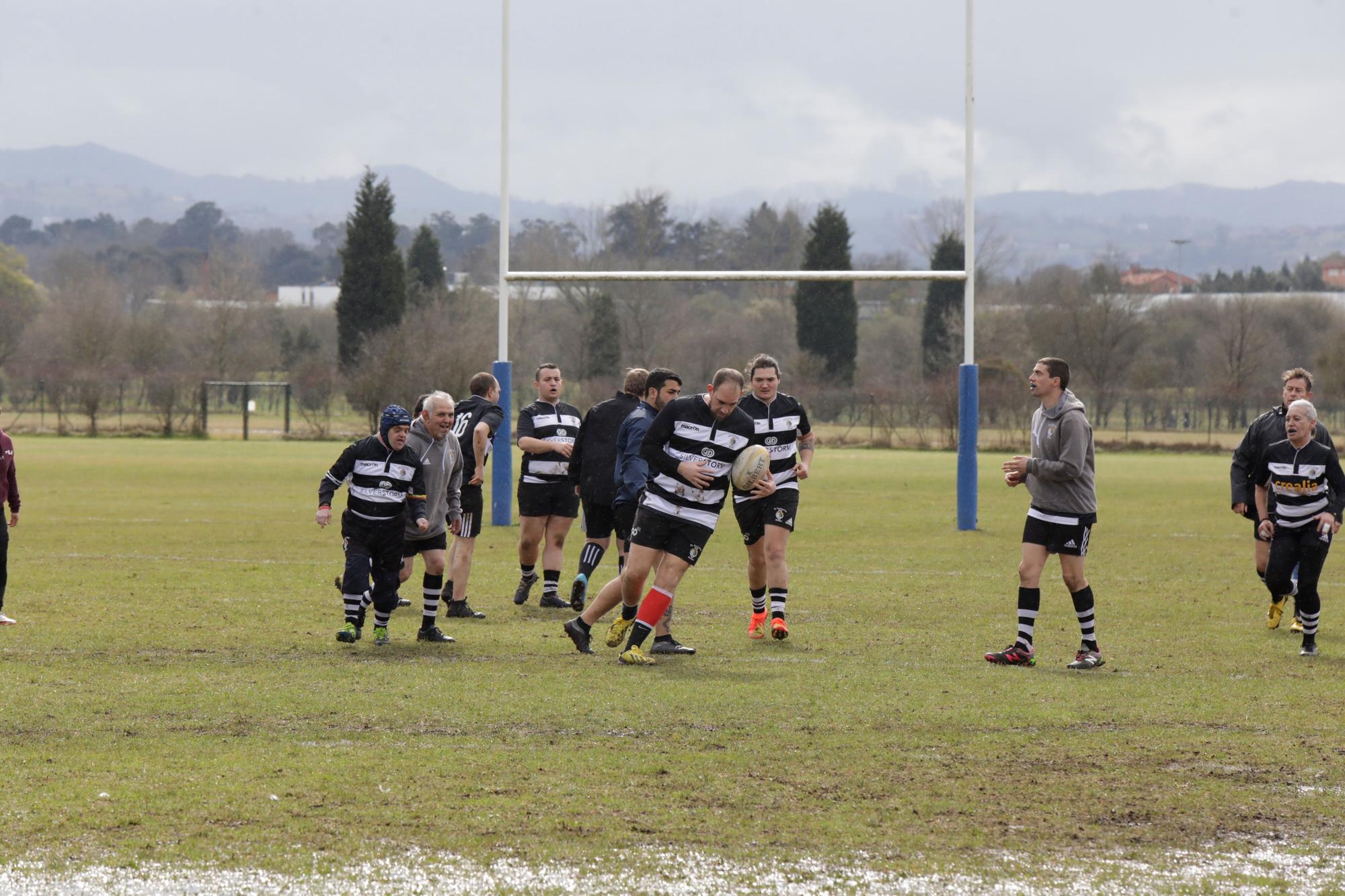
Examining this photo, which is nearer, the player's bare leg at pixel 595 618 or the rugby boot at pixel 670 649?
the player's bare leg at pixel 595 618

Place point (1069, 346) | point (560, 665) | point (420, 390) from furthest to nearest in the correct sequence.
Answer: point (1069, 346) → point (420, 390) → point (560, 665)

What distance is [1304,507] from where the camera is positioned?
9930 millimetres

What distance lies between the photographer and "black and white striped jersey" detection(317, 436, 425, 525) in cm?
939

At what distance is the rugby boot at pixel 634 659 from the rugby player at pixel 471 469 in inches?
87.9

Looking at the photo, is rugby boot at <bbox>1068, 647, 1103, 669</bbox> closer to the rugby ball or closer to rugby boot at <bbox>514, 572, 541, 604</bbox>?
the rugby ball

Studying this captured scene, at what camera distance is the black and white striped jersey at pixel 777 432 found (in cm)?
1023

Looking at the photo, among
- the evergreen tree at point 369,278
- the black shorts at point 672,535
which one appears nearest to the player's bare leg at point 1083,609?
the black shorts at point 672,535

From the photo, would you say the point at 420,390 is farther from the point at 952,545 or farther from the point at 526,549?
the point at 526,549

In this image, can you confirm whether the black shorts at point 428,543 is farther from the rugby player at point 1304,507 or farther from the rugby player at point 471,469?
the rugby player at point 1304,507

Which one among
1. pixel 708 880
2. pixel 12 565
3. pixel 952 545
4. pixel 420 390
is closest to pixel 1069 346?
pixel 420 390

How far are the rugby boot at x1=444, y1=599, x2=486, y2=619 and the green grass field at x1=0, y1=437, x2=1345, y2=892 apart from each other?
13cm

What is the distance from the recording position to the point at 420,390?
159 feet

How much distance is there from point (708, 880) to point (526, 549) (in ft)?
23.3

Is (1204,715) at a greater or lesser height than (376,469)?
lesser
